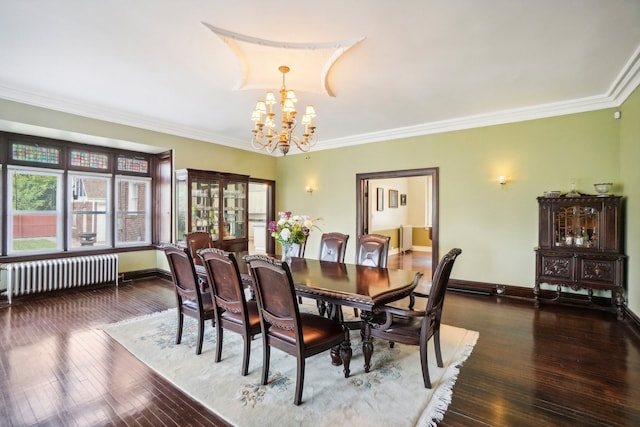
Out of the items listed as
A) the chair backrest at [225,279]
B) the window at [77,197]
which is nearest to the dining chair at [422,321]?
the chair backrest at [225,279]

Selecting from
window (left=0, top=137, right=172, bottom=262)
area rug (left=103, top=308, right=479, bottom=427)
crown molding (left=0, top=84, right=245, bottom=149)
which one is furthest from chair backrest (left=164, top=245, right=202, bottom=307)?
crown molding (left=0, top=84, right=245, bottom=149)

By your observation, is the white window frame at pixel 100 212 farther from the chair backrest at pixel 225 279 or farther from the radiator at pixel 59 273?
the chair backrest at pixel 225 279

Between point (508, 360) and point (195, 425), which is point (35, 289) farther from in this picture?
point (508, 360)

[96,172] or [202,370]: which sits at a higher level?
[96,172]

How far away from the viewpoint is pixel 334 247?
410cm

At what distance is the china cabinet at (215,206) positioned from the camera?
5685 mm

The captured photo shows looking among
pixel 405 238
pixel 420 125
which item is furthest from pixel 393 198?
pixel 420 125

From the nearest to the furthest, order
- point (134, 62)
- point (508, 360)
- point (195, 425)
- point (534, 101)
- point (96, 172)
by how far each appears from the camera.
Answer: point (195, 425), point (508, 360), point (134, 62), point (534, 101), point (96, 172)

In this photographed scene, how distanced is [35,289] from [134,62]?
3833mm

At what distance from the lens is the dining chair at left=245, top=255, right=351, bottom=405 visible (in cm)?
211

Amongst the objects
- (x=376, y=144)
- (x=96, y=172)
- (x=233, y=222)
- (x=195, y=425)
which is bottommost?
(x=195, y=425)

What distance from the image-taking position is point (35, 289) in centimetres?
471

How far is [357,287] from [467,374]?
3.77 ft

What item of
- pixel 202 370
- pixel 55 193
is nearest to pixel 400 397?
pixel 202 370
